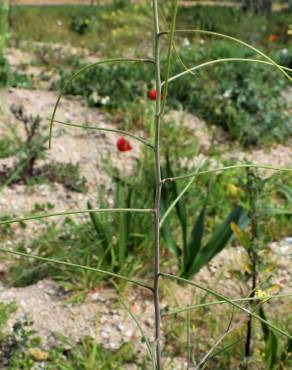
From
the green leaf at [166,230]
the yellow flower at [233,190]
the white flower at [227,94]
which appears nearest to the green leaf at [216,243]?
the green leaf at [166,230]

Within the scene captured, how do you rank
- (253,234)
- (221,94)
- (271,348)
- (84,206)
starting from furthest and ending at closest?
(221,94), (84,206), (253,234), (271,348)

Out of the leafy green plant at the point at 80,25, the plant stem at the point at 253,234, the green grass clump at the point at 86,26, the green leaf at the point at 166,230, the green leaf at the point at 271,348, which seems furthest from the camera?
the leafy green plant at the point at 80,25

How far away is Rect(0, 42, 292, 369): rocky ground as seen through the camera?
2834 millimetres

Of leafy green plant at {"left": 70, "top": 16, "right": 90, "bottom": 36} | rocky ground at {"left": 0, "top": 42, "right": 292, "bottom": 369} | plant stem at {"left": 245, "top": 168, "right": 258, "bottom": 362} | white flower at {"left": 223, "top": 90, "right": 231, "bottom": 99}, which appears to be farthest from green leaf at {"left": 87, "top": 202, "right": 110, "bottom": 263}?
leafy green plant at {"left": 70, "top": 16, "right": 90, "bottom": 36}

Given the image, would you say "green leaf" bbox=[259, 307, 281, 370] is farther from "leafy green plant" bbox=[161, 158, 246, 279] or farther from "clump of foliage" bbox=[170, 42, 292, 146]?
"clump of foliage" bbox=[170, 42, 292, 146]

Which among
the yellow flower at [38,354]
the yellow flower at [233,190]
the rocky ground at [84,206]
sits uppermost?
the yellow flower at [233,190]

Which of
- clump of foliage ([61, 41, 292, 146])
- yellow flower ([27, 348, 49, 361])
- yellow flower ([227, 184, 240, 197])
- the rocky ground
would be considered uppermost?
clump of foliage ([61, 41, 292, 146])

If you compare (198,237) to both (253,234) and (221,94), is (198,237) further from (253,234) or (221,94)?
(221,94)

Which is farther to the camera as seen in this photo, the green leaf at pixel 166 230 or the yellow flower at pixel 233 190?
the yellow flower at pixel 233 190

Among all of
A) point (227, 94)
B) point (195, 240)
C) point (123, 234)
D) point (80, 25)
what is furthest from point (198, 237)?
point (80, 25)

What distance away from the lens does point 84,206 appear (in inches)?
150

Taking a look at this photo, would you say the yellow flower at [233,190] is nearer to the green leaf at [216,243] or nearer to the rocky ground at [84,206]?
the rocky ground at [84,206]

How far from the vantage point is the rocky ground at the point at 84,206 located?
2834 millimetres

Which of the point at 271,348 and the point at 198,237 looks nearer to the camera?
the point at 271,348
